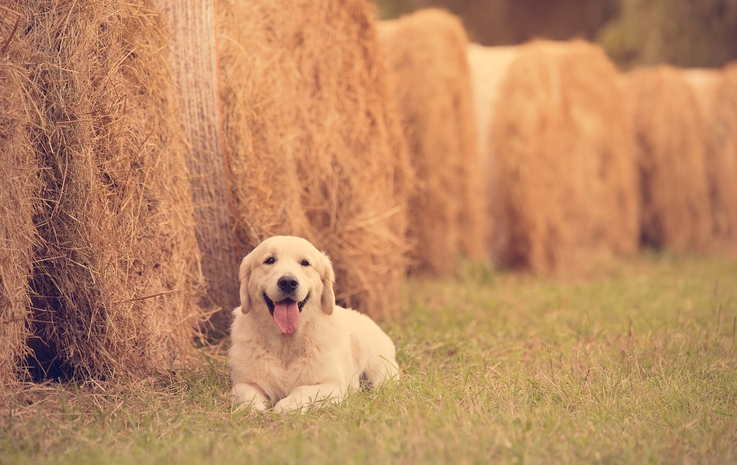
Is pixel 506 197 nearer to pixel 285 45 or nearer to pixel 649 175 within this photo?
pixel 649 175

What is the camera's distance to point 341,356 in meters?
3.11

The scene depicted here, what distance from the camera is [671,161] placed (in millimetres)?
8305

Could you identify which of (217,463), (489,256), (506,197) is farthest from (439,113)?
(217,463)

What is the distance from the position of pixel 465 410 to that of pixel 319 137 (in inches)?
86.7

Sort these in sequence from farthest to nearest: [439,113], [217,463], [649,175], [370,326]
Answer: [649,175]
[439,113]
[370,326]
[217,463]

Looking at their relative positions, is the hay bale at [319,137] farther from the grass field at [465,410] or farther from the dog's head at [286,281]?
the dog's head at [286,281]

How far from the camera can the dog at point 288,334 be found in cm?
291

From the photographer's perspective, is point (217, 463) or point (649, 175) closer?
point (217, 463)

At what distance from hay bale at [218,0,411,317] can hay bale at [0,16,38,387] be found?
1.12m

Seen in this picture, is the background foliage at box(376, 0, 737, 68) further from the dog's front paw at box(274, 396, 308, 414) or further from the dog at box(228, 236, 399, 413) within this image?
the dog's front paw at box(274, 396, 308, 414)

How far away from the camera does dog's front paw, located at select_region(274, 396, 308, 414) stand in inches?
109

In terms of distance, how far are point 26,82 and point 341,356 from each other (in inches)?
65.8

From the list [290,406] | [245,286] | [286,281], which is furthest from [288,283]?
[290,406]

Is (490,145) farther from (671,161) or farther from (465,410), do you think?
(465,410)
